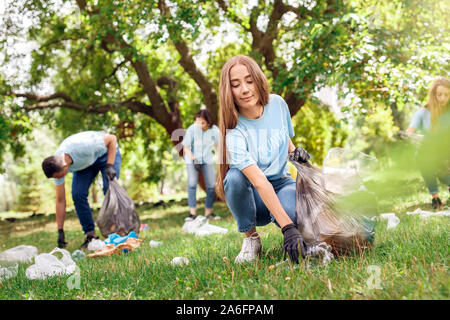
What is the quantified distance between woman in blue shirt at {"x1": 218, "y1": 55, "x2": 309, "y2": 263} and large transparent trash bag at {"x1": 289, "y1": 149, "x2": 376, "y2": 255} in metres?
0.17

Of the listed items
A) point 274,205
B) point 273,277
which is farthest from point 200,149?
point 273,277

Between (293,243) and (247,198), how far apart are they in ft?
1.81

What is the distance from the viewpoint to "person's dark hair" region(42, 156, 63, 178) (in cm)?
401

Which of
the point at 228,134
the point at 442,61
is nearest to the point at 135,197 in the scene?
the point at 442,61

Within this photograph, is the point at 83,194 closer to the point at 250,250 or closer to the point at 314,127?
the point at 250,250

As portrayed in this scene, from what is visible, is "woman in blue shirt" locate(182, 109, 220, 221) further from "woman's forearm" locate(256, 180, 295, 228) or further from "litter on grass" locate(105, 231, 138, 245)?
"woman's forearm" locate(256, 180, 295, 228)

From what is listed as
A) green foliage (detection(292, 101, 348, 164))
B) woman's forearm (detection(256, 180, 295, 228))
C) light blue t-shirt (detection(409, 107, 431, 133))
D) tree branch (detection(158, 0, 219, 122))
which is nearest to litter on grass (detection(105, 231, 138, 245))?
woman's forearm (detection(256, 180, 295, 228))

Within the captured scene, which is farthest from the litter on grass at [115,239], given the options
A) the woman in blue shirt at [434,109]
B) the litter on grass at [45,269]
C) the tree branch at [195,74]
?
the tree branch at [195,74]

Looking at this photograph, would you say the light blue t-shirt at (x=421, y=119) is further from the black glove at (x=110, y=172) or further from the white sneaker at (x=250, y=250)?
the black glove at (x=110, y=172)

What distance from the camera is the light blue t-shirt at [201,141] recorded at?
241 inches

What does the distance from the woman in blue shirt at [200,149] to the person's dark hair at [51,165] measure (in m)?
2.39

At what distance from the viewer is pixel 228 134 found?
258 cm

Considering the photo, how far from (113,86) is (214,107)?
11.0 feet

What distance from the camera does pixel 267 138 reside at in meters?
2.66
